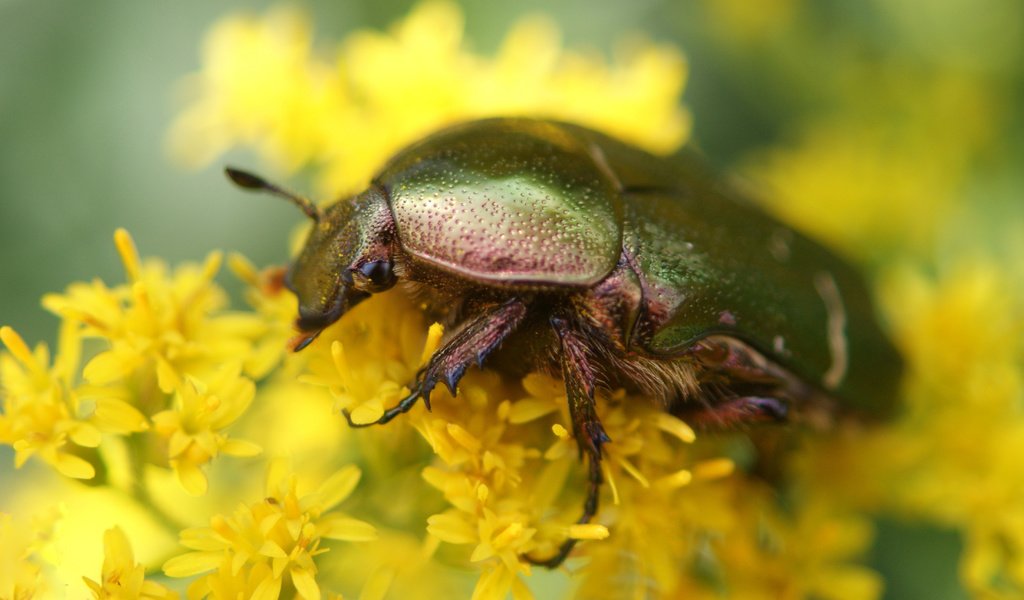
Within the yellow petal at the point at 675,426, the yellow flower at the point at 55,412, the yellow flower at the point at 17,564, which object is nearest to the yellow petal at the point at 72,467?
the yellow flower at the point at 55,412

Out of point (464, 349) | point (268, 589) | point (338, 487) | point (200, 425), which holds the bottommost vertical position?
point (268, 589)

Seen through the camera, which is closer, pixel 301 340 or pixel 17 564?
pixel 17 564

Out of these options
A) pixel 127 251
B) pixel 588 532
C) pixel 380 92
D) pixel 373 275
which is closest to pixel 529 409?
pixel 588 532

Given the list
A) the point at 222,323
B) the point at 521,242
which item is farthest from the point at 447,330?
the point at 222,323

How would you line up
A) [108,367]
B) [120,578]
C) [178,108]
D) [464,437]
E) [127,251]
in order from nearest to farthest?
[120,578]
[464,437]
[108,367]
[127,251]
[178,108]

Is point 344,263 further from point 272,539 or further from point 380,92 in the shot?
point 380,92

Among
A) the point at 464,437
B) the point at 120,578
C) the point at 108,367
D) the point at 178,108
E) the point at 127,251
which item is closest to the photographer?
the point at 120,578

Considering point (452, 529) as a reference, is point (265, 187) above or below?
above
